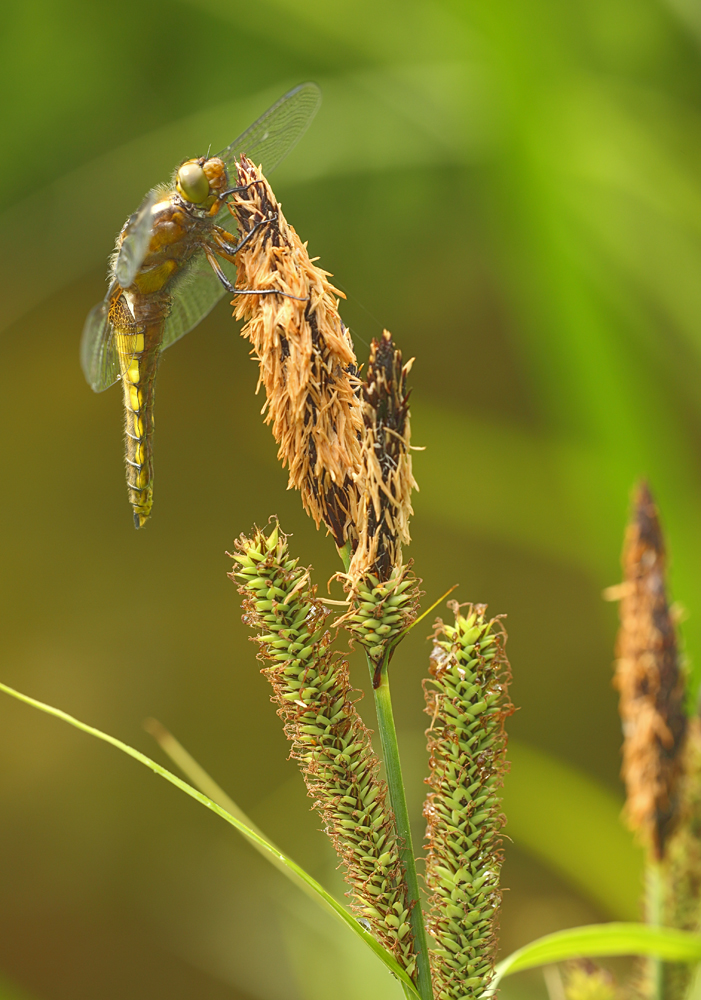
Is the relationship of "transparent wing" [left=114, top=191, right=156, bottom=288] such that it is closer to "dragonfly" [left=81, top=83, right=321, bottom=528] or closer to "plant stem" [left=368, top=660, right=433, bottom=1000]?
"dragonfly" [left=81, top=83, right=321, bottom=528]

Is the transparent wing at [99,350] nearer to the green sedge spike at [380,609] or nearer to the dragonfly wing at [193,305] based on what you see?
the dragonfly wing at [193,305]

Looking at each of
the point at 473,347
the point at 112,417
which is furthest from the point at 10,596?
the point at 473,347

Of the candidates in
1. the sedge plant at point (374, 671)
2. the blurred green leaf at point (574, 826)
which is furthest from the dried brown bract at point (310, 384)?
the blurred green leaf at point (574, 826)

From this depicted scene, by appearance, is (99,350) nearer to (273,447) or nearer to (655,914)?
(655,914)

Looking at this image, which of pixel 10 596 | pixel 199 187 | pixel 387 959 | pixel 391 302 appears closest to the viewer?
pixel 387 959


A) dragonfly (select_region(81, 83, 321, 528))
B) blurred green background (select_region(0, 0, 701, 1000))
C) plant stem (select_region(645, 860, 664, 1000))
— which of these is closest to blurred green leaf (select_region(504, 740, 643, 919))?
blurred green background (select_region(0, 0, 701, 1000))

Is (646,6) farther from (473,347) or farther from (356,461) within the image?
(356,461)
